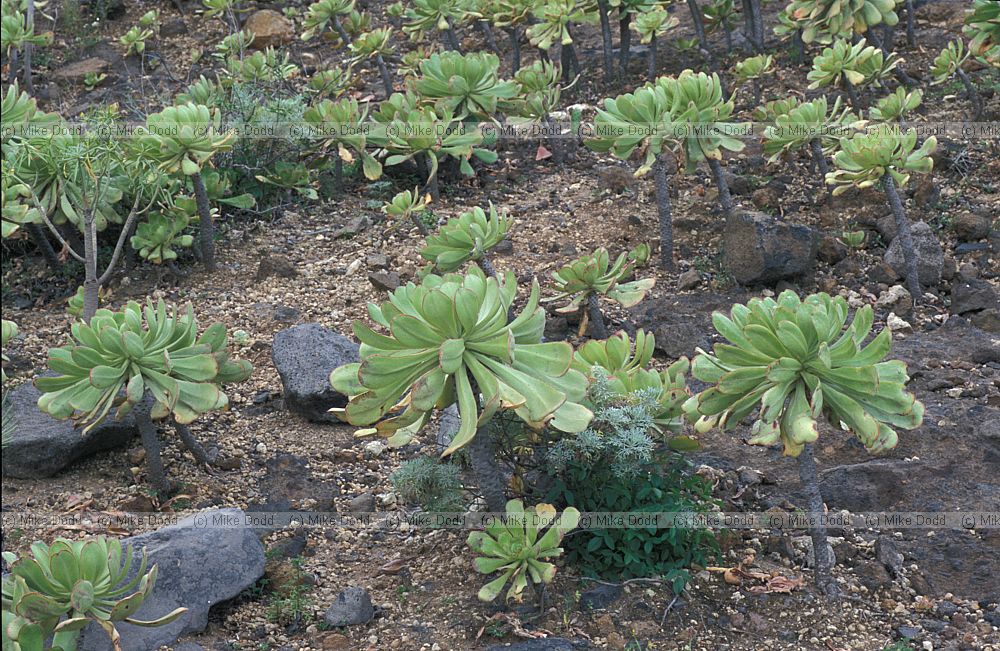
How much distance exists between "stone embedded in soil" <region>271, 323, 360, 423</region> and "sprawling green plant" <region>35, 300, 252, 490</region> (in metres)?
0.58

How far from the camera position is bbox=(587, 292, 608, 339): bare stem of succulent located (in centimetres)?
429

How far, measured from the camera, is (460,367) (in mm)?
2730

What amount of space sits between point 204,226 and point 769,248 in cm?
290

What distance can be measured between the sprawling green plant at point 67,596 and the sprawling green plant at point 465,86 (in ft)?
11.6

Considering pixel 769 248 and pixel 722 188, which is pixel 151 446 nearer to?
pixel 769 248

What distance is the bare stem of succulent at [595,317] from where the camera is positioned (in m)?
4.29

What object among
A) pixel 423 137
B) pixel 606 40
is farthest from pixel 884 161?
pixel 606 40

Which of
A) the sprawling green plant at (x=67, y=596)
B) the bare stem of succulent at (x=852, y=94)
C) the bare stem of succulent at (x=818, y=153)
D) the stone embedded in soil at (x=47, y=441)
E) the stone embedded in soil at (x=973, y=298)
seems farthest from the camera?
the bare stem of succulent at (x=852, y=94)

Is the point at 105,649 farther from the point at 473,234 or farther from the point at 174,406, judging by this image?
the point at 473,234

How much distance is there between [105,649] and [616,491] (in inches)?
60.5

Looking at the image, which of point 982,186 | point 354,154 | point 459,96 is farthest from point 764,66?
point 354,154

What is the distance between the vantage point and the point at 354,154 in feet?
19.2

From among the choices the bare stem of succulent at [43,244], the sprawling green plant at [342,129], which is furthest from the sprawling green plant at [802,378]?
the bare stem of succulent at [43,244]

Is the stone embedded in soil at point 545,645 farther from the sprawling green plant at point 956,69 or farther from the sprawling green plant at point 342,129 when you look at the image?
the sprawling green plant at point 956,69
